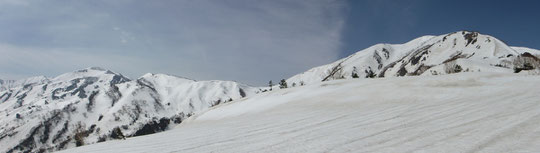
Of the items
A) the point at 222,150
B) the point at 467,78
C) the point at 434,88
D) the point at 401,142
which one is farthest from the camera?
the point at 467,78

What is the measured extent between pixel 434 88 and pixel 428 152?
46.3ft

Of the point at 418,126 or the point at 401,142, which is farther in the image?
the point at 418,126

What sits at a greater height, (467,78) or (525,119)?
(467,78)

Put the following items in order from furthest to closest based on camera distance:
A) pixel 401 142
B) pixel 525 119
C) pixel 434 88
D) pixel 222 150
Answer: pixel 434 88 → pixel 525 119 → pixel 222 150 → pixel 401 142

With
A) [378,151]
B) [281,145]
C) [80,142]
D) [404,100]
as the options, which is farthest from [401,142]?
[80,142]

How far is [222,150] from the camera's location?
7055 millimetres

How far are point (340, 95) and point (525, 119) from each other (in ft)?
42.1

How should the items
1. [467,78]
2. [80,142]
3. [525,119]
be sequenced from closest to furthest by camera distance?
[525,119] → [80,142] → [467,78]

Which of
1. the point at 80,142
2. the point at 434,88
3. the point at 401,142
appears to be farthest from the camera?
the point at 434,88

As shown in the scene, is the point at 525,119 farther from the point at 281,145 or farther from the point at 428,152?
the point at 281,145

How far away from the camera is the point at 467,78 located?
805 inches

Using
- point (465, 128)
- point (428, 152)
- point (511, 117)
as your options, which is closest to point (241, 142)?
point (428, 152)

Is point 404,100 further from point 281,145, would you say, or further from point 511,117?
point 281,145

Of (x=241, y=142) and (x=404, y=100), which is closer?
(x=241, y=142)
